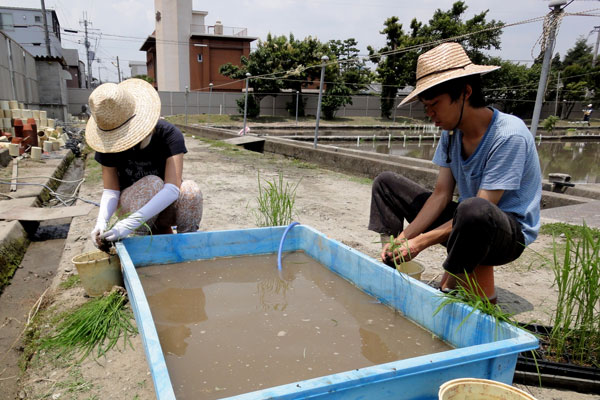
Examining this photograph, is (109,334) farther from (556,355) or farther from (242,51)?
(242,51)

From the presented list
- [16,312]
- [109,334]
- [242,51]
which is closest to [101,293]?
[109,334]

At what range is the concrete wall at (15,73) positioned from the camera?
8.09 m

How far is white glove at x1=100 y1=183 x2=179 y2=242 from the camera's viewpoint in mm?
1825

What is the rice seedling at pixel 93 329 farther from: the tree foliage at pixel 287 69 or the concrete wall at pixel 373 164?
the tree foliage at pixel 287 69

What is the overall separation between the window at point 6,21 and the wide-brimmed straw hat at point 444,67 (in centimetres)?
3415

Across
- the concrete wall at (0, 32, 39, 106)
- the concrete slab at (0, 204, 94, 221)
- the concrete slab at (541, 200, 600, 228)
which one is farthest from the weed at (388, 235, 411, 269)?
the concrete wall at (0, 32, 39, 106)

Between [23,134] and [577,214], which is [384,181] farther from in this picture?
[23,134]

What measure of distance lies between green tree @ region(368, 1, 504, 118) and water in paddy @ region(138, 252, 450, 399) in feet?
76.1

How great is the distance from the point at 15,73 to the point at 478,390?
11.4m

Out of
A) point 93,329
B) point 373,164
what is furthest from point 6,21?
point 93,329

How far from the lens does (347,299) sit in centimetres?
178

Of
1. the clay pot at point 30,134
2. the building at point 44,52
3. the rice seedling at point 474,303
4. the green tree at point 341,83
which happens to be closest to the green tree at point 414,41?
the green tree at point 341,83

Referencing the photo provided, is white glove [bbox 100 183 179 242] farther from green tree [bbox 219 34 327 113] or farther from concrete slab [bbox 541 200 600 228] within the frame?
green tree [bbox 219 34 327 113]

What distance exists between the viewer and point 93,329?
1517 millimetres
